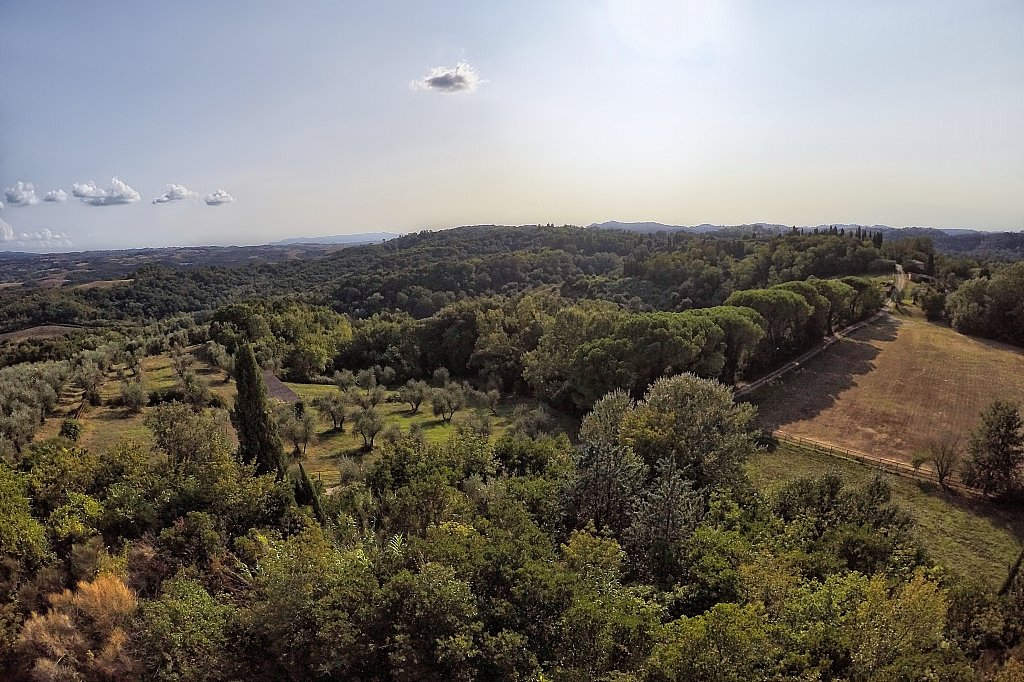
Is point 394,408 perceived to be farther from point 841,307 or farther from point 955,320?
point 955,320

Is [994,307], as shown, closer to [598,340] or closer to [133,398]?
[598,340]

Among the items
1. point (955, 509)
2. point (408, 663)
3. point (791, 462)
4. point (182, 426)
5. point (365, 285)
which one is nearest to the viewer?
point (408, 663)

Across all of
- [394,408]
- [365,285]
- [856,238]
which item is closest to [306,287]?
[365,285]

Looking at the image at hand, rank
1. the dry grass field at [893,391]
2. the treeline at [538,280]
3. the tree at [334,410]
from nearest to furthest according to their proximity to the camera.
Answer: the dry grass field at [893,391] → the tree at [334,410] → the treeline at [538,280]

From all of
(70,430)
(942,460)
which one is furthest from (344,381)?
(942,460)

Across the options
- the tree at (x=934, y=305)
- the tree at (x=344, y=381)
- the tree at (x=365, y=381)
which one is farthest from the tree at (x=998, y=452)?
the tree at (x=365, y=381)

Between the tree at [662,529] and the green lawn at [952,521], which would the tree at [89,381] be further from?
the green lawn at [952,521]
